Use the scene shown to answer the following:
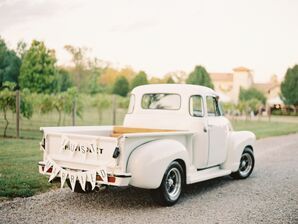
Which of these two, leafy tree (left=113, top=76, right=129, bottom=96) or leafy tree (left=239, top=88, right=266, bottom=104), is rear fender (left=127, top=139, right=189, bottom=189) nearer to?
leafy tree (left=113, top=76, right=129, bottom=96)

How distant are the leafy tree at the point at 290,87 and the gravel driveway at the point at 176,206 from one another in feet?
177

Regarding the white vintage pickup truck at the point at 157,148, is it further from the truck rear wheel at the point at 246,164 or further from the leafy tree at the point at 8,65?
the leafy tree at the point at 8,65

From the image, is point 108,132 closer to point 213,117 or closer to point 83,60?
point 213,117

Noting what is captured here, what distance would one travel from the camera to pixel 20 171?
349 inches

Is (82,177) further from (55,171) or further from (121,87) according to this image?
(121,87)

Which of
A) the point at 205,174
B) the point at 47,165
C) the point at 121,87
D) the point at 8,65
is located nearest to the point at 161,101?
the point at 205,174

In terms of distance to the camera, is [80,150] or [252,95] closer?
[80,150]

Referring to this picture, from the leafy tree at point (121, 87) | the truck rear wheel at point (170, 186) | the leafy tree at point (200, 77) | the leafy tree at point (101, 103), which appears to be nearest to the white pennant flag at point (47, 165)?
the truck rear wheel at point (170, 186)

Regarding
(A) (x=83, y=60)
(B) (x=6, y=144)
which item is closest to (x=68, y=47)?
A: (A) (x=83, y=60)

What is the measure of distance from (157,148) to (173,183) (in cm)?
79

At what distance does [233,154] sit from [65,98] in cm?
1183

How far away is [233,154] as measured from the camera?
28.6 feet

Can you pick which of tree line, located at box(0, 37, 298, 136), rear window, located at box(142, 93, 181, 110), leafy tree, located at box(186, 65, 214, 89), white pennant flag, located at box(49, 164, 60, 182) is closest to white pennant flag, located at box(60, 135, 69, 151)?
white pennant flag, located at box(49, 164, 60, 182)

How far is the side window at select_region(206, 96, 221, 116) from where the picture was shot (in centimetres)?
824
